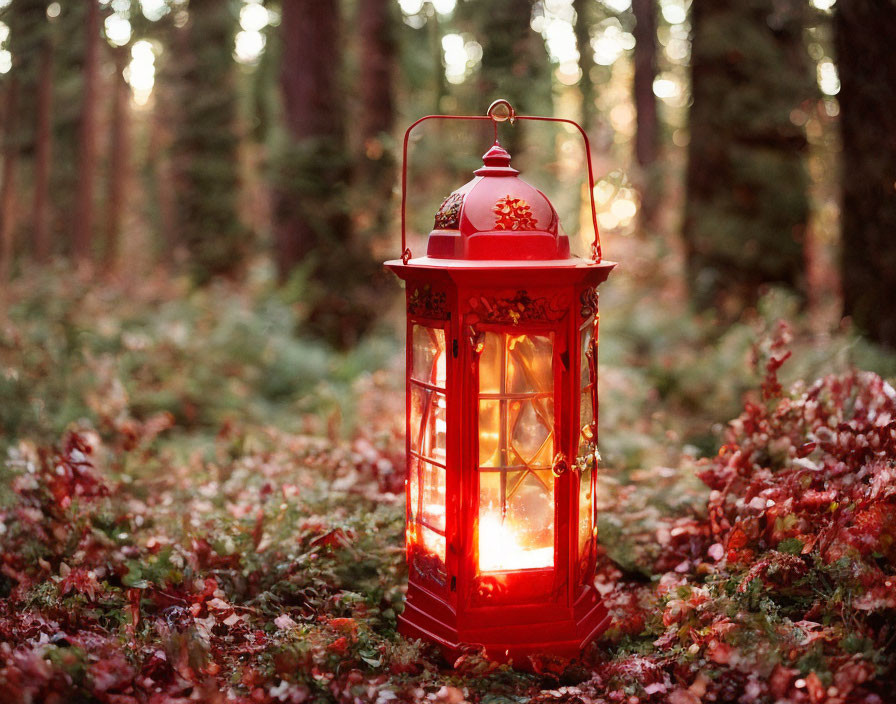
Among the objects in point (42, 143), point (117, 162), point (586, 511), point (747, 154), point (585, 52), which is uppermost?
point (585, 52)

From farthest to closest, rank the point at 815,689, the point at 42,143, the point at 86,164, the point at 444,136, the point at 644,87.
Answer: the point at 644,87 < the point at 42,143 < the point at 86,164 < the point at 444,136 < the point at 815,689

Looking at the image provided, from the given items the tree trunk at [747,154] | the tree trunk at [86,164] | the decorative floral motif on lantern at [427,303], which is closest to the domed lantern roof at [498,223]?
the decorative floral motif on lantern at [427,303]

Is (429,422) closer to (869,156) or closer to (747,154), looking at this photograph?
(869,156)

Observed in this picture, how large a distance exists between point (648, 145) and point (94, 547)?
1616cm

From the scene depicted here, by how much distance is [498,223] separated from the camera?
3.58 metres

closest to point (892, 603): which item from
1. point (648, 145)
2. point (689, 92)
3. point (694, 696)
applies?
point (694, 696)

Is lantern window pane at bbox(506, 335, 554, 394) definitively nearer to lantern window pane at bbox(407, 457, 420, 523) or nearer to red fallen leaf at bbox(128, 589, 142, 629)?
lantern window pane at bbox(407, 457, 420, 523)

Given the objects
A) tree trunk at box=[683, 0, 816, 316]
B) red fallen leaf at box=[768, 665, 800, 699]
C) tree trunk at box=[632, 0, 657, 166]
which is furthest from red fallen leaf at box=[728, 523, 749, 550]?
tree trunk at box=[632, 0, 657, 166]

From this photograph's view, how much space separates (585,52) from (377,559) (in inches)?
656

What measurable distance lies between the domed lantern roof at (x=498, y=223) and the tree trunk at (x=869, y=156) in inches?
183

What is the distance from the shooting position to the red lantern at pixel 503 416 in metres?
3.56

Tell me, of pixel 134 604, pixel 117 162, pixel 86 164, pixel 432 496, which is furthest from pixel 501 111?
pixel 117 162

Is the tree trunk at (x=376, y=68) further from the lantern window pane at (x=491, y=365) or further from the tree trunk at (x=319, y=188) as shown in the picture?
the lantern window pane at (x=491, y=365)

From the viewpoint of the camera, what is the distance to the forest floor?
3352mm
